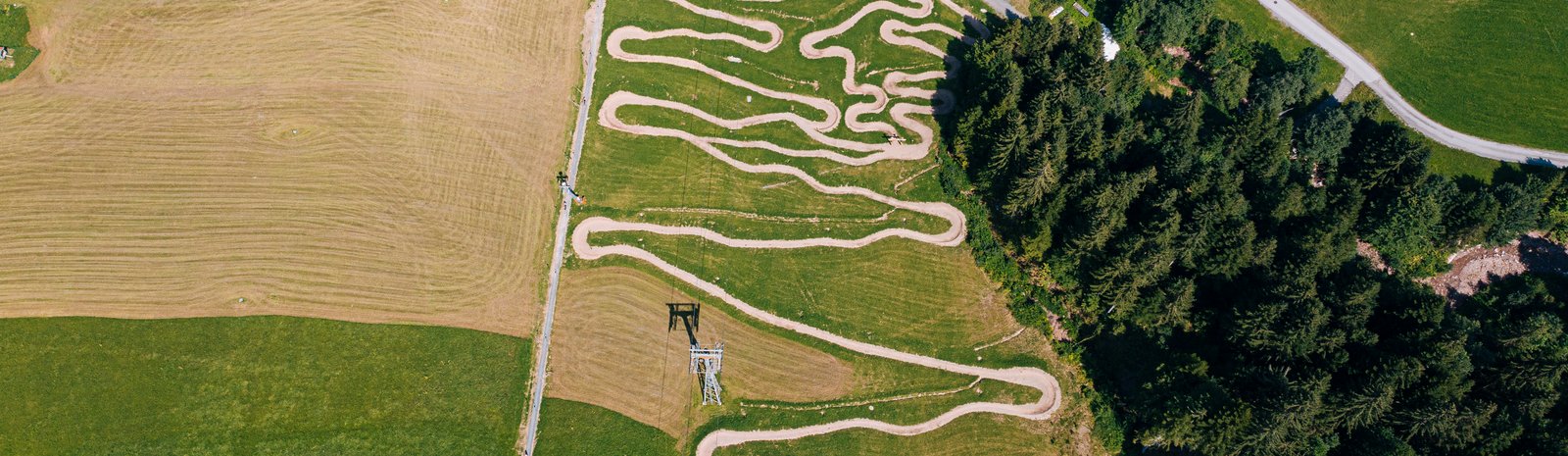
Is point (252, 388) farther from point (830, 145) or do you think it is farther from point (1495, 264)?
point (1495, 264)

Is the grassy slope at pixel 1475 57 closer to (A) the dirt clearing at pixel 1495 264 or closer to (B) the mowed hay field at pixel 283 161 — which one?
(A) the dirt clearing at pixel 1495 264

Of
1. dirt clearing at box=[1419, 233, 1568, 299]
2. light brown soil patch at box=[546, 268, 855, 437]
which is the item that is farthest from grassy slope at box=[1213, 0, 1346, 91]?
light brown soil patch at box=[546, 268, 855, 437]

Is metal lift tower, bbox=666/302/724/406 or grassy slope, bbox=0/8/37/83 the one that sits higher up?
grassy slope, bbox=0/8/37/83

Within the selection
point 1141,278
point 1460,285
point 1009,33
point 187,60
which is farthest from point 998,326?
point 187,60

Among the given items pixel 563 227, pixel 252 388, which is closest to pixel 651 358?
pixel 563 227

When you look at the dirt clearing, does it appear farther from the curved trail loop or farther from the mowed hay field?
the mowed hay field

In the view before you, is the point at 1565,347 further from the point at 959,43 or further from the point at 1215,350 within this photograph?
the point at 959,43
